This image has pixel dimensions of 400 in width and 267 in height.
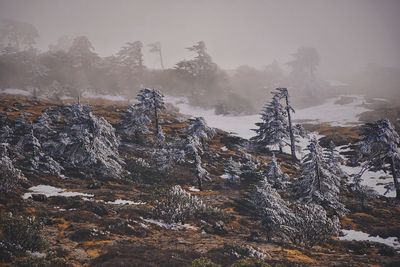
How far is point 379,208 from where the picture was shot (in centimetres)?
3512

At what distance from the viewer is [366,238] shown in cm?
2698

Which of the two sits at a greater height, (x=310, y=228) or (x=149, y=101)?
(x=149, y=101)

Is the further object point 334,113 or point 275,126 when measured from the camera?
point 334,113

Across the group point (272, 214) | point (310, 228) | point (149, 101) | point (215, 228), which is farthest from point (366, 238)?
point (149, 101)

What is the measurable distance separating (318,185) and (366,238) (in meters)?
6.13

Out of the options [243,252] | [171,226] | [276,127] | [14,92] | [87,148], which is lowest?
[243,252]

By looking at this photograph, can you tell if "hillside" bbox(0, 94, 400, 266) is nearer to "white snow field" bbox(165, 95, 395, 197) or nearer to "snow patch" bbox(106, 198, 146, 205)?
"snow patch" bbox(106, 198, 146, 205)

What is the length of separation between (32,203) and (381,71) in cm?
14853

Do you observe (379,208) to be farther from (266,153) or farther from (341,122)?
(341,122)

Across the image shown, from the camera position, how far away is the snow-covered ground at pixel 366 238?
25.5 metres

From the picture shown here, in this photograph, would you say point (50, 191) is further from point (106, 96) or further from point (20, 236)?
point (106, 96)

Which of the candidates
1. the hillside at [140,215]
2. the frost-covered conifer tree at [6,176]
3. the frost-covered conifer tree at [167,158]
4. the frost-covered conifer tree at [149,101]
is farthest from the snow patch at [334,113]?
the frost-covered conifer tree at [6,176]

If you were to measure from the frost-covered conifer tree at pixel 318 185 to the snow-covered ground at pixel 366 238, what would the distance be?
2.72 meters

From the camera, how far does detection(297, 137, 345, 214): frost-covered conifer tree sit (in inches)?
1220
